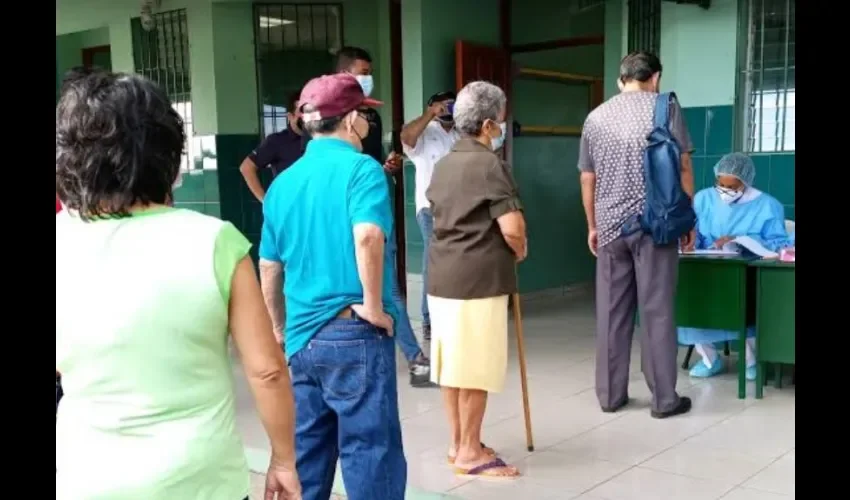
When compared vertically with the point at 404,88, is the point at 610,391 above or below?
below

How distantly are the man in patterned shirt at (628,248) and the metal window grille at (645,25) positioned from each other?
1.90 meters

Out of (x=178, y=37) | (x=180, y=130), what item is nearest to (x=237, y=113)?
(x=178, y=37)

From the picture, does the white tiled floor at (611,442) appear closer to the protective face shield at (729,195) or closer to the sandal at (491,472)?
the sandal at (491,472)

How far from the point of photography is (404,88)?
6.15 metres

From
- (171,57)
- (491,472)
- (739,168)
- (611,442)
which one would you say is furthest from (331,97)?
(171,57)

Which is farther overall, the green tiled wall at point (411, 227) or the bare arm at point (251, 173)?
the green tiled wall at point (411, 227)

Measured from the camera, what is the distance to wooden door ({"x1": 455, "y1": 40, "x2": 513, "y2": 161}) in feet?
19.9

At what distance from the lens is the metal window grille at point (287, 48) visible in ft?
22.0

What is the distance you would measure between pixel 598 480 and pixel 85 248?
2347mm

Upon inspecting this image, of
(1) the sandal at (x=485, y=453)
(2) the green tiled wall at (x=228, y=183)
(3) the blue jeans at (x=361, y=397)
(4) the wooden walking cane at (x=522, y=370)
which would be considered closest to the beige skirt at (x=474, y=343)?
(4) the wooden walking cane at (x=522, y=370)

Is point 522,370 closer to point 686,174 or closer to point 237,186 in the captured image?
point 686,174

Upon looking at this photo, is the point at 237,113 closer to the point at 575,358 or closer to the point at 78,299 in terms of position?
the point at 575,358

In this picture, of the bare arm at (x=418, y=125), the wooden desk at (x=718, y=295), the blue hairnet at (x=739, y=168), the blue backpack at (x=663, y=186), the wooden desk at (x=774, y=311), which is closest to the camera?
the blue backpack at (x=663, y=186)
